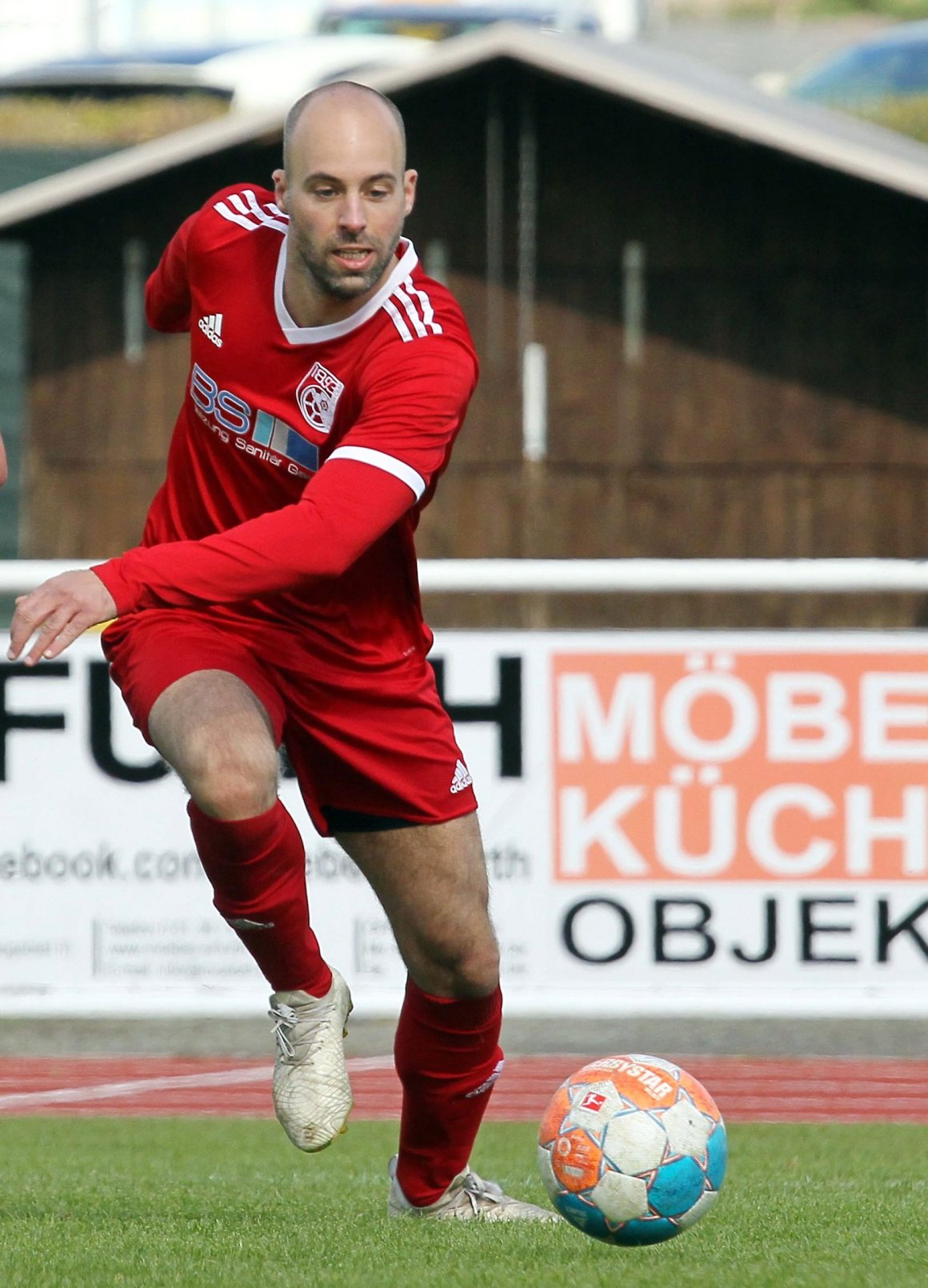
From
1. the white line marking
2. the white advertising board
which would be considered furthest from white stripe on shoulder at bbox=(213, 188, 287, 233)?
the white line marking

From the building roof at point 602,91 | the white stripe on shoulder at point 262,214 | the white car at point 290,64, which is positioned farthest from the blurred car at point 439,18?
the white stripe on shoulder at point 262,214

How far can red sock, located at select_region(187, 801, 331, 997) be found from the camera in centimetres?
497

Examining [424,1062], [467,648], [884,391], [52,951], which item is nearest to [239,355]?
[424,1062]

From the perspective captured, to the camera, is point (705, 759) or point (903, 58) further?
point (903, 58)

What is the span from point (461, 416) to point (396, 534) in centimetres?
33

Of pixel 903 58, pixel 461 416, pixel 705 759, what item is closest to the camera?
pixel 461 416

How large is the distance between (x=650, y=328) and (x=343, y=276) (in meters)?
16.8

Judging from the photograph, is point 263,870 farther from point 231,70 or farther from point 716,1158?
point 231,70

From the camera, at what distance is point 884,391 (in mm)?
21547

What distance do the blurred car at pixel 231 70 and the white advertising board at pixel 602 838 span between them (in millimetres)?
16461

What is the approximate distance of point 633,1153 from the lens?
4.99 meters

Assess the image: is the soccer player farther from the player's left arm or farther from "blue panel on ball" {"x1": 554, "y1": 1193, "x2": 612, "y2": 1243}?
"blue panel on ball" {"x1": 554, "y1": 1193, "x2": 612, "y2": 1243}

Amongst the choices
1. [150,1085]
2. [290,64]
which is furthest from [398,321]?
[290,64]

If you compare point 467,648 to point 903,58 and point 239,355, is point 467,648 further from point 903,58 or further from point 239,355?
point 903,58
